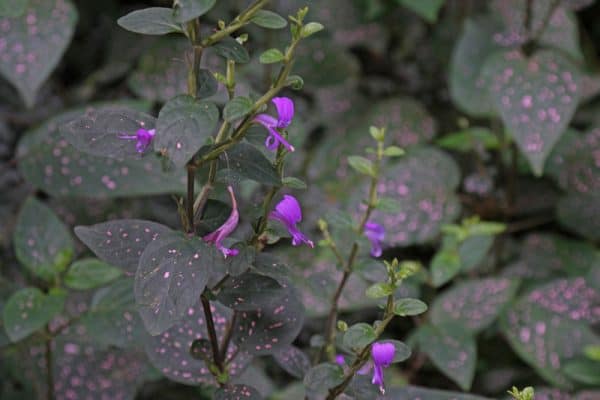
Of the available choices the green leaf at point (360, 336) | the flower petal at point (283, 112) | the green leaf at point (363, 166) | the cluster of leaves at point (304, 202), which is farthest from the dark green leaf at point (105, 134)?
the green leaf at point (363, 166)

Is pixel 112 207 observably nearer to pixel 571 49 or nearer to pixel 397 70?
pixel 397 70

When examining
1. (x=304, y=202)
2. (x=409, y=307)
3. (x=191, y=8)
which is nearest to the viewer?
(x=191, y=8)

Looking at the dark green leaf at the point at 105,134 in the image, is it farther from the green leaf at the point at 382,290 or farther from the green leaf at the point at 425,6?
the green leaf at the point at 425,6

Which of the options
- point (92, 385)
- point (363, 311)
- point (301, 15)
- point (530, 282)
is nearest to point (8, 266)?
point (92, 385)

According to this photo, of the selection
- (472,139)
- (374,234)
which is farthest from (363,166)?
(472,139)

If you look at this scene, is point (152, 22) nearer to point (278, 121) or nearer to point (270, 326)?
point (278, 121)
